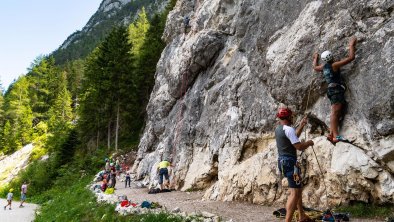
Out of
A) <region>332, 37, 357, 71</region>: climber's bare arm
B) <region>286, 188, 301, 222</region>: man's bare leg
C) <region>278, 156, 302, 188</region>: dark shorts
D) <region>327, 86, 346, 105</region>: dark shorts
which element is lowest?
<region>286, 188, 301, 222</region>: man's bare leg

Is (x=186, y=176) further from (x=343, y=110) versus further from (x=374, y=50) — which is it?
(x=374, y=50)

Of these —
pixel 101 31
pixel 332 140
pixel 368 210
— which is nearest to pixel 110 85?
pixel 332 140

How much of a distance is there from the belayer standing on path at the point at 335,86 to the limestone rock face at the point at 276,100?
0.79 ft

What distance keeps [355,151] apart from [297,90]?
3.21 m

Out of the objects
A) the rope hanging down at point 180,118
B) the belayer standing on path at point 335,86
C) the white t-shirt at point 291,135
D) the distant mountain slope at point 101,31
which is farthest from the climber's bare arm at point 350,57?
the distant mountain slope at point 101,31

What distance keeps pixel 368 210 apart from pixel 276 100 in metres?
5.51

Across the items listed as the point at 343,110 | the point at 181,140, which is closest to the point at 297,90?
the point at 343,110

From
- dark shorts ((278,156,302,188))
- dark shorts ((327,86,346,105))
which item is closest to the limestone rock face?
dark shorts ((327,86,346,105))

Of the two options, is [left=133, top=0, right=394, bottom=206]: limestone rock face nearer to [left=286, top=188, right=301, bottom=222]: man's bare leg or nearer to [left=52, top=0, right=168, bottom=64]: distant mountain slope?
[left=286, top=188, right=301, bottom=222]: man's bare leg

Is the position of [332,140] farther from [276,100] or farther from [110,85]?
[110,85]

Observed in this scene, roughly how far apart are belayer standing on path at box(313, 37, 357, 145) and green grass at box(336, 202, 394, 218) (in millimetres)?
1821

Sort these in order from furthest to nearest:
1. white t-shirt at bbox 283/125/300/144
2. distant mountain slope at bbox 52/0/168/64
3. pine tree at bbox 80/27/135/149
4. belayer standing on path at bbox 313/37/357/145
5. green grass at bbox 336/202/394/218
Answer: distant mountain slope at bbox 52/0/168/64, pine tree at bbox 80/27/135/149, belayer standing on path at bbox 313/37/357/145, green grass at bbox 336/202/394/218, white t-shirt at bbox 283/125/300/144

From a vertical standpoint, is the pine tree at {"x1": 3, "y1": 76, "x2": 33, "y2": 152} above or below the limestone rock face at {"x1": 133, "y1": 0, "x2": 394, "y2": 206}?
above

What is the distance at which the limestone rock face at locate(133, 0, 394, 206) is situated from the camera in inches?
360
